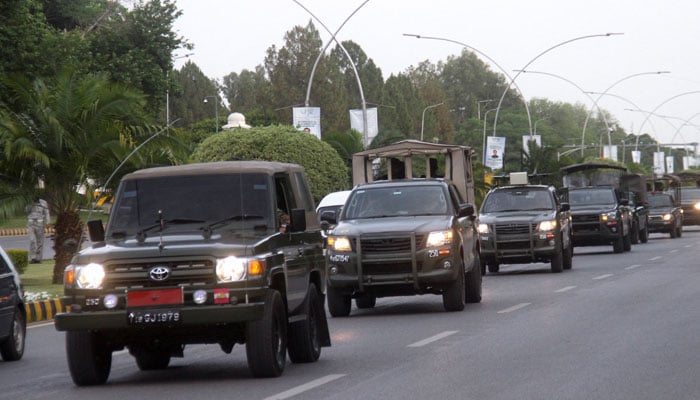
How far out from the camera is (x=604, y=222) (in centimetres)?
3969

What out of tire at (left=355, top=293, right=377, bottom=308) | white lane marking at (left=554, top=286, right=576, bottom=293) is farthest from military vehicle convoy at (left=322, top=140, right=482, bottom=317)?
white lane marking at (left=554, top=286, right=576, bottom=293)

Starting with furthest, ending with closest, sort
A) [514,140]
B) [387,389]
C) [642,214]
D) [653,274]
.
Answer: [514,140]
[642,214]
[653,274]
[387,389]

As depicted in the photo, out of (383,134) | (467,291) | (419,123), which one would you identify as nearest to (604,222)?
(467,291)

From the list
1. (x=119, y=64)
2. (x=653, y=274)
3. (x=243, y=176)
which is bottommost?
(x=653, y=274)

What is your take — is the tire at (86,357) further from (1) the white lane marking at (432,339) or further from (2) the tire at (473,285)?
(2) the tire at (473,285)

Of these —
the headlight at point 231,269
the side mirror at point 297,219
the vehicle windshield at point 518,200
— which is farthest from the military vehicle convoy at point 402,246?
the vehicle windshield at point 518,200

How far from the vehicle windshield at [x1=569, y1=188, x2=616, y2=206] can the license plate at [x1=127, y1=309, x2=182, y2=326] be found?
30.3 m

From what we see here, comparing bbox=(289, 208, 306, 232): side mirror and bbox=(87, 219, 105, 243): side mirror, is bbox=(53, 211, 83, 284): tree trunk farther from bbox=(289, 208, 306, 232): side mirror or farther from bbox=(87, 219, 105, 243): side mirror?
bbox=(289, 208, 306, 232): side mirror

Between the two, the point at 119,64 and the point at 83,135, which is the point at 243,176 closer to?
the point at 83,135

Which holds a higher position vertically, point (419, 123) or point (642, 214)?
point (419, 123)

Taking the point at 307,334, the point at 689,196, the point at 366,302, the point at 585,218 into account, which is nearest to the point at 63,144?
the point at 366,302

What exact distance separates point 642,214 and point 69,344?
127 feet

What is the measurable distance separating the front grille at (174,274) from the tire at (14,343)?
447cm

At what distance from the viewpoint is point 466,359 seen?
43.1 feet
